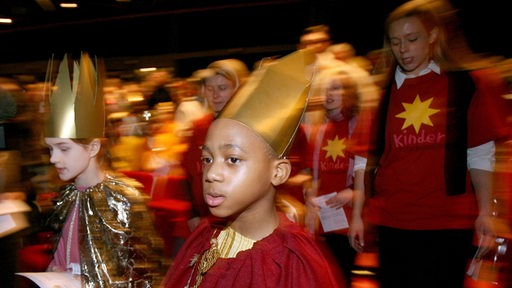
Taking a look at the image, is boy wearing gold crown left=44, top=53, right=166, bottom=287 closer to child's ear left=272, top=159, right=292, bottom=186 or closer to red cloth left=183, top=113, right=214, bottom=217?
red cloth left=183, top=113, right=214, bottom=217

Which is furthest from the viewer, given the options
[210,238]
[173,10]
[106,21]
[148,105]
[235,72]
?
[106,21]

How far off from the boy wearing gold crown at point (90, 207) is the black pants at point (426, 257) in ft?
3.69

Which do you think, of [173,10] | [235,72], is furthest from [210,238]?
[173,10]

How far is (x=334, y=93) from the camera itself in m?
3.47

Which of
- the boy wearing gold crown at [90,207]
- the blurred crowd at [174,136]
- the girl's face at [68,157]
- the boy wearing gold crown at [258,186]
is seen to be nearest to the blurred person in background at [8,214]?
→ the blurred crowd at [174,136]

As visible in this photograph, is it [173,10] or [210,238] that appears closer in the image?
[210,238]

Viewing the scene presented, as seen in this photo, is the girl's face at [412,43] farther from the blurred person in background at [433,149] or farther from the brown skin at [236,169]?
the brown skin at [236,169]

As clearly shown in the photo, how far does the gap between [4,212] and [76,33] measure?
8.21 metres

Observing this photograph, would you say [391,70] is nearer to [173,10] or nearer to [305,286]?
[305,286]

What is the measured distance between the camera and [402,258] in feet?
8.82

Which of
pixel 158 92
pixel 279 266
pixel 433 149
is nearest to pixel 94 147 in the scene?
pixel 279 266

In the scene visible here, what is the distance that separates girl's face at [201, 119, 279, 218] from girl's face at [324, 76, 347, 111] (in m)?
1.73

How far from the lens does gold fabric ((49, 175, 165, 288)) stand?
2.48 meters

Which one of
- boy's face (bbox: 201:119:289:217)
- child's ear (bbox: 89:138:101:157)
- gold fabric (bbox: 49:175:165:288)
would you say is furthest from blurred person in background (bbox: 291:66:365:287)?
boy's face (bbox: 201:119:289:217)
